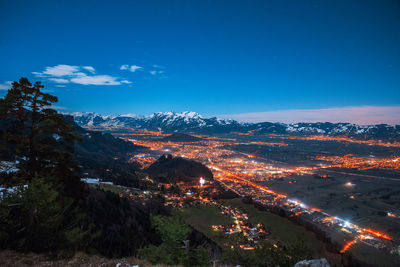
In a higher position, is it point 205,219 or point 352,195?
point 205,219

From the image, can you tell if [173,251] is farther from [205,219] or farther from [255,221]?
[255,221]

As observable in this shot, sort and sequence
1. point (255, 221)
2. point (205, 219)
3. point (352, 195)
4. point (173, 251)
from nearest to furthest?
point (173, 251) < point (205, 219) < point (255, 221) < point (352, 195)

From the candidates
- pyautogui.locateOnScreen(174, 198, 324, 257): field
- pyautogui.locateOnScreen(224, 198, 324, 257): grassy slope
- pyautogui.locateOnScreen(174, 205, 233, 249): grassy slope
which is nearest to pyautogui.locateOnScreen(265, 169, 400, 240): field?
pyautogui.locateOnScreen(224, 198, 324, 257): grassy slope

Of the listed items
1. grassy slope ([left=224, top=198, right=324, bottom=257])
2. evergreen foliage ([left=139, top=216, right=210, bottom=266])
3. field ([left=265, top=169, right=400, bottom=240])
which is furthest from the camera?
field ([left=265, top=169, right=400, bottom=240])

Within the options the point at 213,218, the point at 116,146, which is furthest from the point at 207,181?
the point at 116,146

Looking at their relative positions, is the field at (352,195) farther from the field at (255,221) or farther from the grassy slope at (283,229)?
the field at (255,221)

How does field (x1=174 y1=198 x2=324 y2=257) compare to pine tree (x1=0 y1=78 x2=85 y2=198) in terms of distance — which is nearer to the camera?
pine tree (x1=0 y1=78 x2=85 y2=198)

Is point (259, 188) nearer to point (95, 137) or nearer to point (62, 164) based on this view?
point (62, 164)

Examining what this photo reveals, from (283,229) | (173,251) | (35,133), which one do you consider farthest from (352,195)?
(35,133)

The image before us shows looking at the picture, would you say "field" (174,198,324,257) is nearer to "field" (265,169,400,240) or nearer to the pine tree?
"field" (265,169,400,240)


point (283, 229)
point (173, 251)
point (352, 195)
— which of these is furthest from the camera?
point (352, 195)

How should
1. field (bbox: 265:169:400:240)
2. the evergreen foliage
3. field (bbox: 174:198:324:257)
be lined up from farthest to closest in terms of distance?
field (bbox: 265:169:400:240), field (bbox: 174:198:324:257), the evergreen foliage

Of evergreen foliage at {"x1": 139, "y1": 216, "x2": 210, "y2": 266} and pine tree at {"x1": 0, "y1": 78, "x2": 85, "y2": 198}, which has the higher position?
pine tree at {"x1": 0, "y1": 78, "x2": 85, "y2": 198}

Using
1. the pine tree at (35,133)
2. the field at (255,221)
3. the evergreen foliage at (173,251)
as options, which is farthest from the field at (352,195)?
the pine tree at (35,133)
